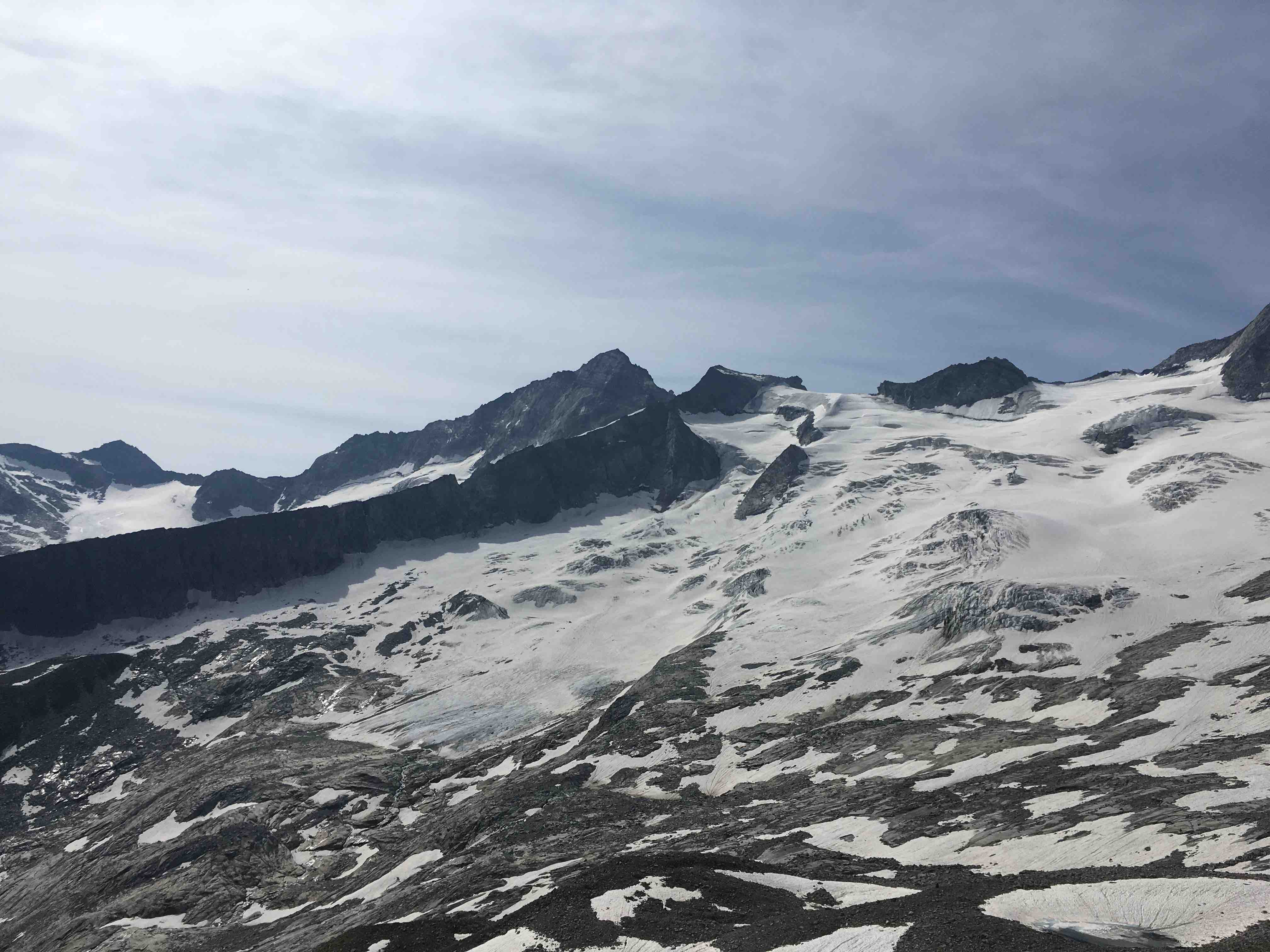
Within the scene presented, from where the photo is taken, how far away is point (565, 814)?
88.4 m

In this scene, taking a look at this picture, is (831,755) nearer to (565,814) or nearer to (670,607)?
(565,814)

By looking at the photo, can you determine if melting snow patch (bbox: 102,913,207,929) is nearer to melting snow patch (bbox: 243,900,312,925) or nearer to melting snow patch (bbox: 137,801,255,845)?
melting snow patch (bbox: 243,900,312,925)

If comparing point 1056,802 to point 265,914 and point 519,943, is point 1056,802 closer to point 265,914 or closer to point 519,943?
point 519,943

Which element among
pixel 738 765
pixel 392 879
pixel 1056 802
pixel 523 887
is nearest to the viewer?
pixel 1056 802

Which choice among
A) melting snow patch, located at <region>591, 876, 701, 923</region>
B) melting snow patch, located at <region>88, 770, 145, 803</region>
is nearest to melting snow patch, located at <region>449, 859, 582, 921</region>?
melting snow patch, located at <region>591, 876, 701, 923</region>

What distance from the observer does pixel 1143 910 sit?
39.6 meters

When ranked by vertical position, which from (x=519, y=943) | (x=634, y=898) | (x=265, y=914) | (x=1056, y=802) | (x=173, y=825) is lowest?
(x=173, y=825)

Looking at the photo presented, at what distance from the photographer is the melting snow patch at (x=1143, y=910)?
36.5 meters

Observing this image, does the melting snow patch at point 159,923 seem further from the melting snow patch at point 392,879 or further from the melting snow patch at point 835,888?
the melting snow patch at point 835,888

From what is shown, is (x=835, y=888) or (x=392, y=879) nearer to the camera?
(x=835, y=888)

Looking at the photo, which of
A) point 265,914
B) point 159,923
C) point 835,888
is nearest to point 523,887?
point 835,888

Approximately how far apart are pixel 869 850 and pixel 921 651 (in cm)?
6432

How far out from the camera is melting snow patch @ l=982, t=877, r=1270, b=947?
36.5m

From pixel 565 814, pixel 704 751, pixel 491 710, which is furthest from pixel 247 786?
pixel 704 751
